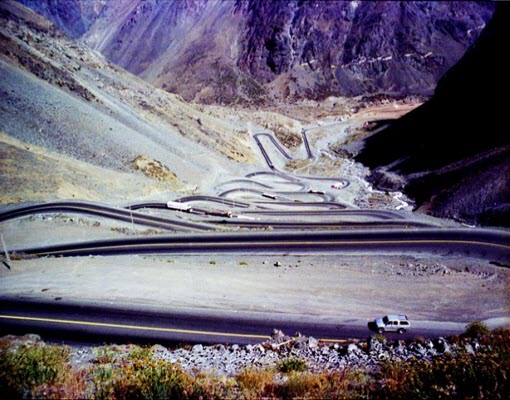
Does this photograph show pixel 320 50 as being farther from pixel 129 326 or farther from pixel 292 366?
pixel 292 366

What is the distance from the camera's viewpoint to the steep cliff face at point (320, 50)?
15100 centimetres

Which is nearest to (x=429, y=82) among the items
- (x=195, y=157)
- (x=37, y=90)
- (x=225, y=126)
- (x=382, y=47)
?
(x=382, y=47)

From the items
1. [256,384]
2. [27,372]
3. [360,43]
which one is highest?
[360,43]

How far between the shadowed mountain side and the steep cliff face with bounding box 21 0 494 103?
82242 millimetres

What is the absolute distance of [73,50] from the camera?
73.6 meters

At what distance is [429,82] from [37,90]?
14694cm

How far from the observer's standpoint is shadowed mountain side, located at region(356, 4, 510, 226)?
38.6 m

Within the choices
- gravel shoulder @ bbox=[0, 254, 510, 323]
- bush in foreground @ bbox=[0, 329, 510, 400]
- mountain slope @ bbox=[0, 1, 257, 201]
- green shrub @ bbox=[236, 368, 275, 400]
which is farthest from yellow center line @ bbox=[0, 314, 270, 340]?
mountain slope @ bbox=[0, 1, 257, 201]

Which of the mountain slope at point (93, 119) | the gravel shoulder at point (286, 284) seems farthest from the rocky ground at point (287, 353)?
the mountain slope at point (93, 119)

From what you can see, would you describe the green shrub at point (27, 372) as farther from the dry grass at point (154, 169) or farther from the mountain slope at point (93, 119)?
the dry grass at point (154, 169)

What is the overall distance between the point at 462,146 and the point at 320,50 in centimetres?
12736

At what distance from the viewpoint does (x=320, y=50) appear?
163 meters

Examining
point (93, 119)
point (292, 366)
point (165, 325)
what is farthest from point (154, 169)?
point (292, 366)

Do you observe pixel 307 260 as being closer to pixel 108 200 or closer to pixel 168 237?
pixel 168 237
